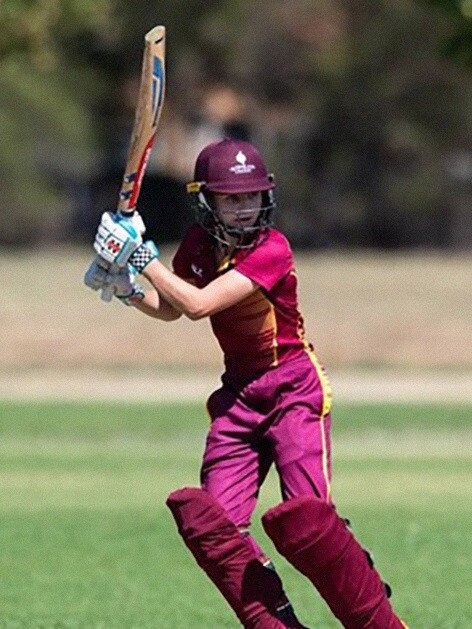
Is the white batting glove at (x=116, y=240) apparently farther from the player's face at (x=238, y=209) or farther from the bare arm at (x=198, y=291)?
the player's face at (x=238, y=209)

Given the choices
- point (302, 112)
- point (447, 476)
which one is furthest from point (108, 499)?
point (302, 112)

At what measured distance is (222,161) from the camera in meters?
7.27

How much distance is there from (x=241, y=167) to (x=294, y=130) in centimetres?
5495

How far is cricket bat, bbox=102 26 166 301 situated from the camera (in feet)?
22.8

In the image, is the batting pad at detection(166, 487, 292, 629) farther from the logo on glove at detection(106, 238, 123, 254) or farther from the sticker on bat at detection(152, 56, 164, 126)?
the sticker on bat at detection(152, 56, 164, 126)

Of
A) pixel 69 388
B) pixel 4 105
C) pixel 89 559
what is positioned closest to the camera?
pixel 89 559

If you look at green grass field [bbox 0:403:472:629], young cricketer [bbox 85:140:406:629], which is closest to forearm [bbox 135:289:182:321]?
young cricketer [bbox 85:140:406:629]

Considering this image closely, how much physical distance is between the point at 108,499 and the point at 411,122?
4485 centimetres

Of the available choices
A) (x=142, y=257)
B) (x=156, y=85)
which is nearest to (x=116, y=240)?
(x=142, y=257)

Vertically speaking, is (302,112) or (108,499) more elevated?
(108,499)

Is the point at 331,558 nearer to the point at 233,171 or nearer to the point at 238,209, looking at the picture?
the point at 238,209

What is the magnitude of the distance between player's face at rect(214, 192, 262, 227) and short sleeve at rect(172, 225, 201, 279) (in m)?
0.24

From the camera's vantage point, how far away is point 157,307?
24.5 feet

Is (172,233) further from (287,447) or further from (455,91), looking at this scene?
A: (287,447)
